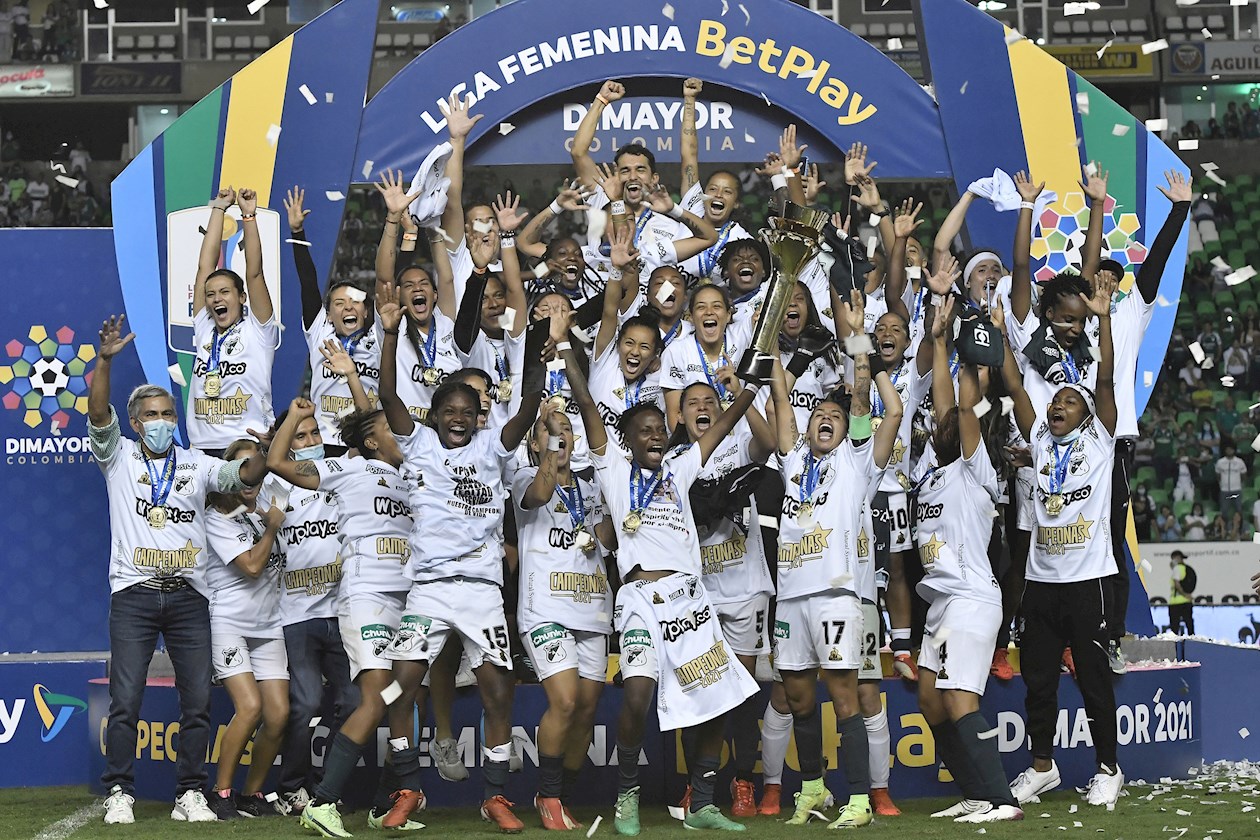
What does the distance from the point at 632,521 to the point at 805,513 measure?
844 mm

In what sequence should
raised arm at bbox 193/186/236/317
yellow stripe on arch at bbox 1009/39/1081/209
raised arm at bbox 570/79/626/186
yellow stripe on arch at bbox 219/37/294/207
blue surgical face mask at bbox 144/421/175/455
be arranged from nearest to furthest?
blue surgical face mask at bbox 144/421/175/455
raised arm at bbox 570/79/626/186
raised arm at bbox 193/186/236/317
yellow stripe on arch at bbox 219/37/294/207
yellow stripe on arch at bbox 1009/39/1081/209

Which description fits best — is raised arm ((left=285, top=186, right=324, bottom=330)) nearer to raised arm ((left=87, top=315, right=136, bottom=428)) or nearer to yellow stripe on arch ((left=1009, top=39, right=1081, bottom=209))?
raised arm ((left=87, top=315, right=136, bottom=428))

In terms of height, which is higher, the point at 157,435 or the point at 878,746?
the point at 157,435

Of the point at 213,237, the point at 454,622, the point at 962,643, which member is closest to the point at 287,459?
the point at 454,622

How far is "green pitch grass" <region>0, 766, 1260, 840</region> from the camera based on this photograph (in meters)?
7.00

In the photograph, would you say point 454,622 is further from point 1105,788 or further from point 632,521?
point 1105,788

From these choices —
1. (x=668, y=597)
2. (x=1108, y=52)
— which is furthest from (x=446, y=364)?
(x=1108, y=52)

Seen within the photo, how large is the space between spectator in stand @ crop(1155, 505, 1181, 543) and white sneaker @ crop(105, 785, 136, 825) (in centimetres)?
1327

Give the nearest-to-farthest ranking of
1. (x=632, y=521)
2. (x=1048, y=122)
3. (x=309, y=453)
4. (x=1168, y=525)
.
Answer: (x=632, y=521) → (x=309, y=453) → (x=1048, y=122) → (x=1168, y=525)

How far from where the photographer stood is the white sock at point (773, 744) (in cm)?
775

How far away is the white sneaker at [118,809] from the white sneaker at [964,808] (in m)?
3.81

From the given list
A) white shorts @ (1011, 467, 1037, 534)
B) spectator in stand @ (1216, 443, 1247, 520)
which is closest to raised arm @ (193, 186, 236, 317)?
white shorts @ (1011, 467, 1037, 534)

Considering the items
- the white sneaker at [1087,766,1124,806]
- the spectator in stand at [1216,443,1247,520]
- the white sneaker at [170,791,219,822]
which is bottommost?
the white sneaker at [1087,766,1124,806]

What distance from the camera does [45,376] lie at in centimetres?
1045
